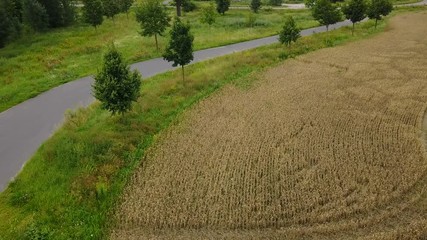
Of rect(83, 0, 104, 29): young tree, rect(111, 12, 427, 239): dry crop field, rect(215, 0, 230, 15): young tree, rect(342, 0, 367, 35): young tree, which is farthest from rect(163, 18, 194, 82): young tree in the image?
rect(215, 0, 230, 15): young tree

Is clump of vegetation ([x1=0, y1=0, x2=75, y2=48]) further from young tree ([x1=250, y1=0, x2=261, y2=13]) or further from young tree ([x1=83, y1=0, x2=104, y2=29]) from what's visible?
young tree ([x1=250, y1=0, x2=261, y2=13])

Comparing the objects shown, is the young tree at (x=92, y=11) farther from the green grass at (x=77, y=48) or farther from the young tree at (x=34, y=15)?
the young tree at (x=34, y=15)

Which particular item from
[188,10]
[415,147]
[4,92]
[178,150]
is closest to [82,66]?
[4,92]

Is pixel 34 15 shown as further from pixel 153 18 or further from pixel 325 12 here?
pixel 325 12

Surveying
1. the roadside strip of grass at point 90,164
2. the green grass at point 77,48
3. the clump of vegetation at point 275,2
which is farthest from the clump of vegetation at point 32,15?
the clump of vegetation at point 275,2

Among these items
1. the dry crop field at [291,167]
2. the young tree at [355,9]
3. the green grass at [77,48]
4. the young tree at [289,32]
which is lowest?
the dry crop field at [291,167]

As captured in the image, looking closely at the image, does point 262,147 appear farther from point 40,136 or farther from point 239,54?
point 239,54
